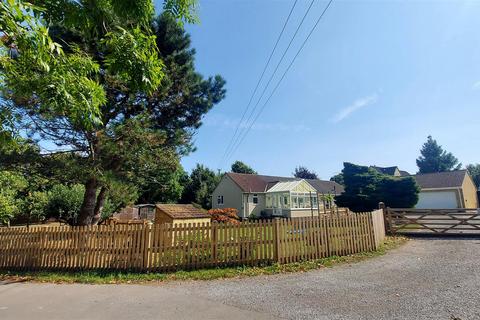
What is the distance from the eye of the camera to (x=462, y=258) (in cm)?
797

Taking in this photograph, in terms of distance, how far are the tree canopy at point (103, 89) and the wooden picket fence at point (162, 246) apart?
1999mm

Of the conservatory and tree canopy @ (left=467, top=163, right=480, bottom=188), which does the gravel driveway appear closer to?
the conservatory

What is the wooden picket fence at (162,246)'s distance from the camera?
779cm

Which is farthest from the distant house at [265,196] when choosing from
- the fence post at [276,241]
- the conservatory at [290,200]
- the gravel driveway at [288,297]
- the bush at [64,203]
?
the gravel driveway at [288,297]

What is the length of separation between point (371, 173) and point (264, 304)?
1616 cm

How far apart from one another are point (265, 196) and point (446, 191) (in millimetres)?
19800

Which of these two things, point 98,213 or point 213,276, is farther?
point 98,213

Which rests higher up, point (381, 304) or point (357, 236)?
point (357, 236)

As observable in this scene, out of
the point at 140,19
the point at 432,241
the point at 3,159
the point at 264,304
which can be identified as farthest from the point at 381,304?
the point at 3,159

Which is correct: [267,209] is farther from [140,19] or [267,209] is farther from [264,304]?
[140,19]

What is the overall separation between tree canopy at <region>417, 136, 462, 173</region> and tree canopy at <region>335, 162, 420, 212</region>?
50.5 metres

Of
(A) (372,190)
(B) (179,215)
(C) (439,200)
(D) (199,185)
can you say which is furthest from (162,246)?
(C) (439,200)

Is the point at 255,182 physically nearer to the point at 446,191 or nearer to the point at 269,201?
the point at 269,201

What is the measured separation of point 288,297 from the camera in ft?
17.9
